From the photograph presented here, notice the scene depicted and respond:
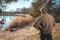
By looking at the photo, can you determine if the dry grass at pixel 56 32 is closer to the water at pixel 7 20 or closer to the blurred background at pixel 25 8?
the blurred background at pixel 25 8

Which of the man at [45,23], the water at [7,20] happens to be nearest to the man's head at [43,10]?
the man at [45,23]

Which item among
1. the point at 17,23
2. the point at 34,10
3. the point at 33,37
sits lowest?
the point at 33,37

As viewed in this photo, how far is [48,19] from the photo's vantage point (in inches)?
91.0

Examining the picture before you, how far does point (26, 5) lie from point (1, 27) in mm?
428

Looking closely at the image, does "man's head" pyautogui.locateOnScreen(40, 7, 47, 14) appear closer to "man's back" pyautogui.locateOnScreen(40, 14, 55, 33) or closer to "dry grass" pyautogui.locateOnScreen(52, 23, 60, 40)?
"man's back" pyautogui.locateOnScreen(40, 14, 55, 33)

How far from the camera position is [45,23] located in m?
2.31

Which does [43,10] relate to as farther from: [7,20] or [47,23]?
[7,20]

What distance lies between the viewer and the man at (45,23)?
231cm

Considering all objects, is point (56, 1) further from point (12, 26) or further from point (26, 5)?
point (12, 26)

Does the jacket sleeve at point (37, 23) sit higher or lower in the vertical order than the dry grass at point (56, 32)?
higher


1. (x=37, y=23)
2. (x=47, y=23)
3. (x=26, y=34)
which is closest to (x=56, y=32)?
(x=47, y=23)

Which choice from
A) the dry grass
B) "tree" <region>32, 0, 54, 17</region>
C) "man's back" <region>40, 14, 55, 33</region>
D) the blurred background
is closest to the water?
the blurred background

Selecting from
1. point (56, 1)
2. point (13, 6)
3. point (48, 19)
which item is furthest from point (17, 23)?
point (56, 1)

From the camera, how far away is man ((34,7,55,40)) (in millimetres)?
2309
